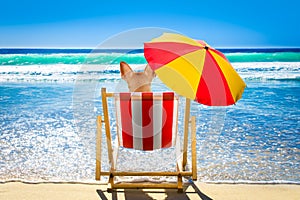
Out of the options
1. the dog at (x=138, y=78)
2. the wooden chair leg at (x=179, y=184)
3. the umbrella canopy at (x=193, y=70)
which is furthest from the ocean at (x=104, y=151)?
the wooden chair leg at (x=179, y=184)

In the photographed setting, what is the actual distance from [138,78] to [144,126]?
1.25 ft

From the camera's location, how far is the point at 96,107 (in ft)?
23.0

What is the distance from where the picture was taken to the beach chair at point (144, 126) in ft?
9.09

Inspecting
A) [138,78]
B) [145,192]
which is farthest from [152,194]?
[138,78]

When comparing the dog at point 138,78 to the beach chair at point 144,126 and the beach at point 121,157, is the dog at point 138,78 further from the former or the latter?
the beach chair at point 144,126

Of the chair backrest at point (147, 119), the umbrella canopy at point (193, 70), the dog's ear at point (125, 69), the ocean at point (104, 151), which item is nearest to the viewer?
the umbrella canopy at point (193, 70)

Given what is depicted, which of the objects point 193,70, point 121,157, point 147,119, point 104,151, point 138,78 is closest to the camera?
point 193,70

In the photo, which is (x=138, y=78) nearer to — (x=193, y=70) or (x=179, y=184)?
(x=193, y=70)

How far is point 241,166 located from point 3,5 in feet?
126

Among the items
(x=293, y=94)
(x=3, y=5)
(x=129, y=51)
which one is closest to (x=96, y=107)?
(x=129, y=51)

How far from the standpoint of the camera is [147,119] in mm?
2842

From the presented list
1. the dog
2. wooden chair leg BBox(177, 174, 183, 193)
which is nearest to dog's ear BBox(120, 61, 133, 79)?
the dog

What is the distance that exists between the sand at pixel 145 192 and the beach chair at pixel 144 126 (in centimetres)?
9

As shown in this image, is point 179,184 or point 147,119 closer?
point 147,119
